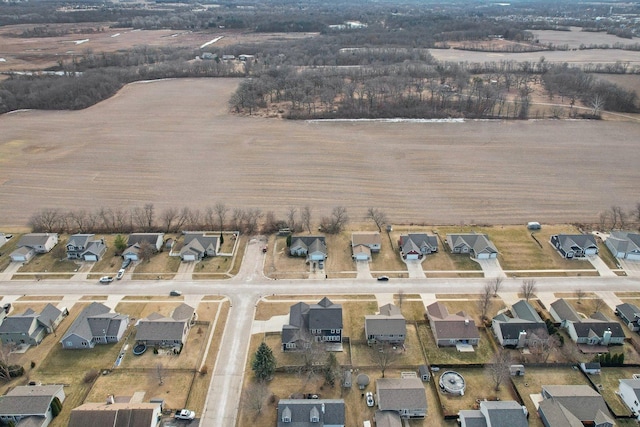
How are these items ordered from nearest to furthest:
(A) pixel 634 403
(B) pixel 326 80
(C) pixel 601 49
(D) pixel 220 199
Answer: (A) pixel 634 403 < (D) pixel 220 199 < (B) pixel 326 80 < (C) pixel 601 49

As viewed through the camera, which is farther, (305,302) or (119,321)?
(305,302)

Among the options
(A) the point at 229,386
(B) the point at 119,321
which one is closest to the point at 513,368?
(A) the point at 229,386

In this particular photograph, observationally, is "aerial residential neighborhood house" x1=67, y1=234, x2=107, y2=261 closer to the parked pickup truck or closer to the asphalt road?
the asphalt road

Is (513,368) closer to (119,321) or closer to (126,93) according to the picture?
(119,321)

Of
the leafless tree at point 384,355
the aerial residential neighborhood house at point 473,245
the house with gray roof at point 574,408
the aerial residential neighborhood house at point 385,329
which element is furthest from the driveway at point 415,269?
the house with gray roof at point 574,408

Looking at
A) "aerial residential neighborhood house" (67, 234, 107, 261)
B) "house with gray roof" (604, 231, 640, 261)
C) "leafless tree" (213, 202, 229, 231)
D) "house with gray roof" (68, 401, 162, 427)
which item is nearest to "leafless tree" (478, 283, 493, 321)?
"house with gray roof" (604, 231, 640, 261)

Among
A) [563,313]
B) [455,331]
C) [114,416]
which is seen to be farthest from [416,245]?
[114,416]

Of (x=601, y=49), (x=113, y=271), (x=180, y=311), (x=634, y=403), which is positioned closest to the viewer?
(x=634, y=403)
